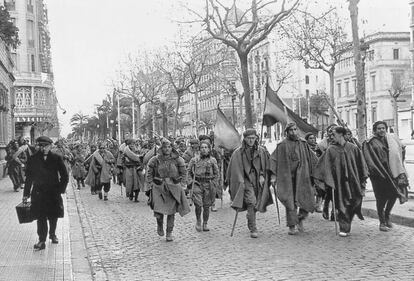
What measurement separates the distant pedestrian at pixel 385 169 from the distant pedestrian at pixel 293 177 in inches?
39.0

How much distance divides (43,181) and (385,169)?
16.7 ft

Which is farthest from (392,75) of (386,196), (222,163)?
(386,196)

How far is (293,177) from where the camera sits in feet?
33.0

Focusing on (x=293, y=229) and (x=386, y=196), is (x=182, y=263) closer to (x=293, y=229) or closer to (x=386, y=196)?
(x=293, y=229)

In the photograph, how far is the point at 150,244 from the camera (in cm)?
954

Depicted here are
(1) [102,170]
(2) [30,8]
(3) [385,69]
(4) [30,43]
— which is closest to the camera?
(1) [102,170]

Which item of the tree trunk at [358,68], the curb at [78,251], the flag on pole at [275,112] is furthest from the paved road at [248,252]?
the tree trunk at [358,68]

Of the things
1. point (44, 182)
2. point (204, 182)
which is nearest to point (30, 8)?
point (204, 182)

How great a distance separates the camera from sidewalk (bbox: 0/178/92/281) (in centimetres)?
726

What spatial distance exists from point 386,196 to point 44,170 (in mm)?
5136

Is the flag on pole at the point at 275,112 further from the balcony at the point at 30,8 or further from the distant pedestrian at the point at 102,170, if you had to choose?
the balcony at the point at 30,8

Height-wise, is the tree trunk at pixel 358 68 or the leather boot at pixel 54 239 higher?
the tree trunk at pixel 358 68

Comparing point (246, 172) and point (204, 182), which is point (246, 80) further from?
point (246, 172)

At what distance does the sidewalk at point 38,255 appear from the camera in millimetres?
7262
